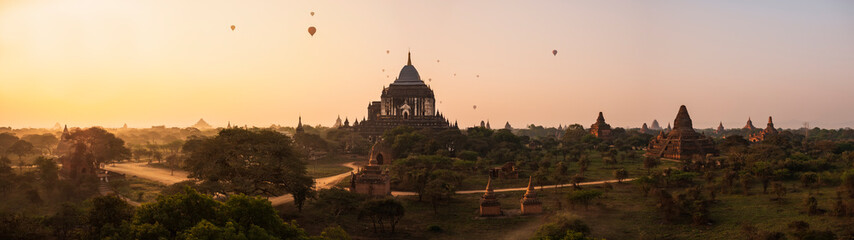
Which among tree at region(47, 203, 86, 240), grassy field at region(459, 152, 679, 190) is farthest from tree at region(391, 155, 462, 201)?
tree at region(47, 203, 86, 240)

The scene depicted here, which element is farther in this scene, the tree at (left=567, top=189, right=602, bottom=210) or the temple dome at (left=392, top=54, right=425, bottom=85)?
the temple dome at (left=392, top=54, right=425, bottom=85)

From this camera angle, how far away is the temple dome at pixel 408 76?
112812 millimetres

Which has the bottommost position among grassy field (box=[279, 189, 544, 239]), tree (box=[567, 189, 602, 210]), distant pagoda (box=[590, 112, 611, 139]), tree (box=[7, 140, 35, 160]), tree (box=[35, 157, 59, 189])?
grassy field (box=[279, 189, 544, 239])

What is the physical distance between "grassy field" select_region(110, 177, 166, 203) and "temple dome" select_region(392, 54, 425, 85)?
59.7 m

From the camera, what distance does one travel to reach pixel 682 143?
76.8 metres

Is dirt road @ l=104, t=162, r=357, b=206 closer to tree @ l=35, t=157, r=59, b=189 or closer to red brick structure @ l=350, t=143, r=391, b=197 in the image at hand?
red brick structure @ l=350, t=143, r=391, b=197

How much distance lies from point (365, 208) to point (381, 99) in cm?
7890

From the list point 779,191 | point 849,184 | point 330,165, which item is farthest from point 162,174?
point 849,184

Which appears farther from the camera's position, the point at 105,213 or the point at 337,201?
the point at 337,201

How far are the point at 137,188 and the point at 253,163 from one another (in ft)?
61.8

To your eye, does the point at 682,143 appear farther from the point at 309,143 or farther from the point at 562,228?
the point at 309,143

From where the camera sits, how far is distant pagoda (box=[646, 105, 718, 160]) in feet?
251

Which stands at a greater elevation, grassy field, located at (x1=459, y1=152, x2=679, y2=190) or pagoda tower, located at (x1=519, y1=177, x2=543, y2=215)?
grassy field, located at (x1=459, y1=152, x2=679, y2=190)

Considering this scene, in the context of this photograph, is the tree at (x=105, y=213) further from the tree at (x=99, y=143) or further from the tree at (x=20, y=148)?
the tree at (x=20, y=148)
